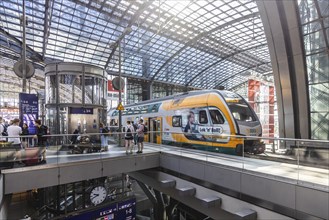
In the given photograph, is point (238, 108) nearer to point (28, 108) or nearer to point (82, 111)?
point (82, 111)

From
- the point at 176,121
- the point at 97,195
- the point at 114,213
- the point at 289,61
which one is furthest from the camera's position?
the point at 289,61

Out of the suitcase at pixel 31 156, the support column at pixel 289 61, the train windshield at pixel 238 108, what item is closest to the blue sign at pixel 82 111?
the suitcase at pixel 31 156

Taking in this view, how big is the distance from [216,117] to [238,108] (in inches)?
47.2

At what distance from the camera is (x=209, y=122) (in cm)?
1202

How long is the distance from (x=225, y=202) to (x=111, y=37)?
34.2 metres

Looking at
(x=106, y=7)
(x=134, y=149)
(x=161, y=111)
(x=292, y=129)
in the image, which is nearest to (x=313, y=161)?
(x=134, y=149)

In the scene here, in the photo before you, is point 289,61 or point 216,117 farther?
point 289,61

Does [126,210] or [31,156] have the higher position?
[31,156]

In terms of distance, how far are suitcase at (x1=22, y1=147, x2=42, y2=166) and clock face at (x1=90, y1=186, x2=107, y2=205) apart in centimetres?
387

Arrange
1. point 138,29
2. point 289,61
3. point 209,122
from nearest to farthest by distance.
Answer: point 209,122 → point 289,61 → point 138,29

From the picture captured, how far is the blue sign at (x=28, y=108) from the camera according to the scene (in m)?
10.3

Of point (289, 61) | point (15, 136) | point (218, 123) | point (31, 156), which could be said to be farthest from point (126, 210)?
point (289, 61)

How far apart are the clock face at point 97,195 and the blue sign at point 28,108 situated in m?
4.11

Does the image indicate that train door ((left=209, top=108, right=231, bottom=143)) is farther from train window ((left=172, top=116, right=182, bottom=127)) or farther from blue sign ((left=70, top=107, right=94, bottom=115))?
blue sign ((left=70, top=107, right=94, bottom=115))
